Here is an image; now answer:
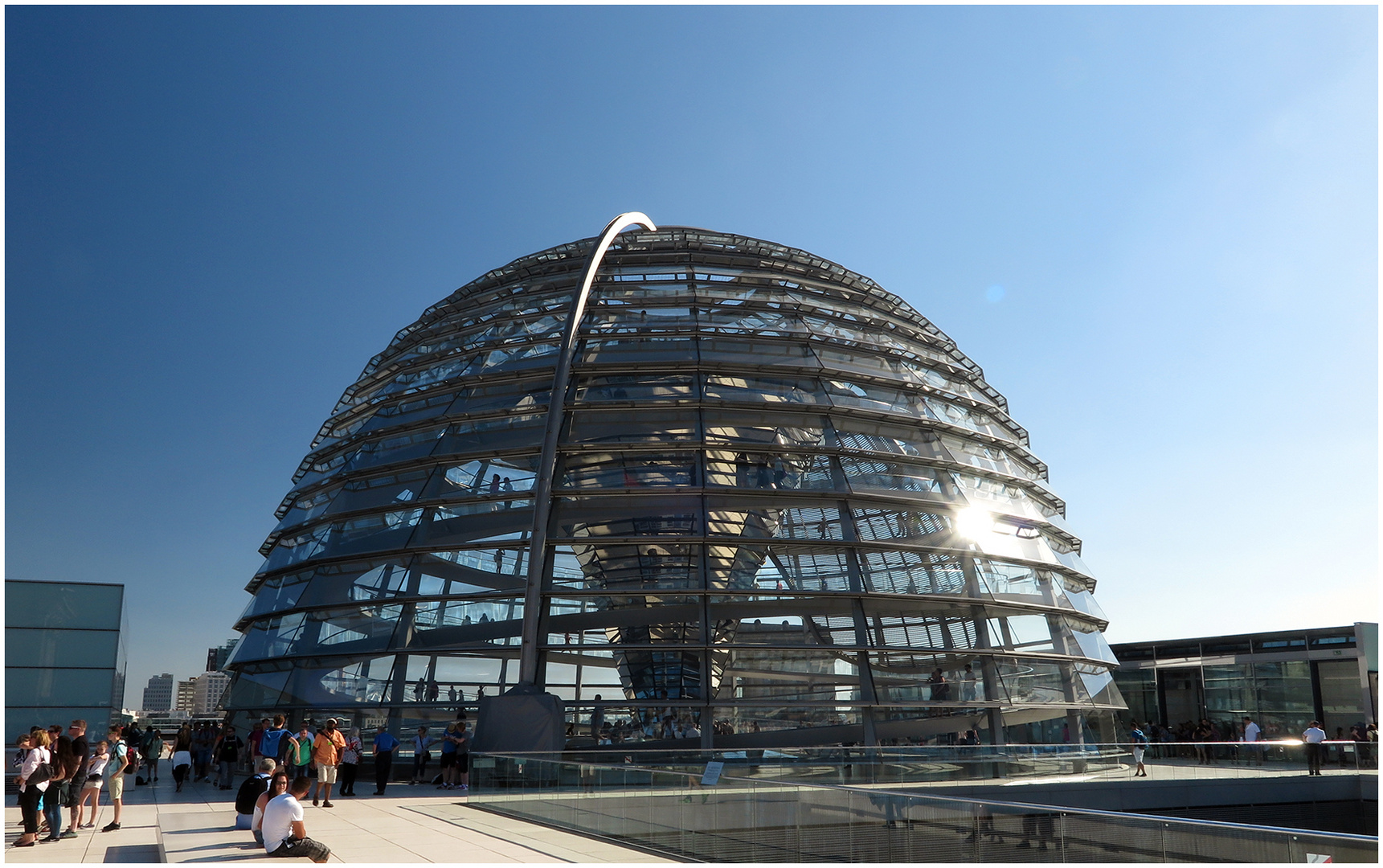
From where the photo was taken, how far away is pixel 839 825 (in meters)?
10.8

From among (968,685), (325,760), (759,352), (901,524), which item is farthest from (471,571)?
(968,685)

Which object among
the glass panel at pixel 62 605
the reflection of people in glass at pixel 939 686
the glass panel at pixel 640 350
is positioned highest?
the glass panel at pixel 640 350

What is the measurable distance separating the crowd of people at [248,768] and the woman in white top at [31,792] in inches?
0.5

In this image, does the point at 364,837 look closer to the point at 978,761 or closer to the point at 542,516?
the point at 542,516

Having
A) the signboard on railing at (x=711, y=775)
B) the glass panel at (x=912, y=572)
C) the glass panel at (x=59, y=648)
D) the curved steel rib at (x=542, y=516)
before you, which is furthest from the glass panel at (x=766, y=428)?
the glass panel at (x=59, y=648)

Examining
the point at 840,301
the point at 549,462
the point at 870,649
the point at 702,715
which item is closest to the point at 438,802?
the point at 702,715

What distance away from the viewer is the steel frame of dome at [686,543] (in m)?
21.2

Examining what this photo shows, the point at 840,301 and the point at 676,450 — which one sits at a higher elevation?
the point at 840,301

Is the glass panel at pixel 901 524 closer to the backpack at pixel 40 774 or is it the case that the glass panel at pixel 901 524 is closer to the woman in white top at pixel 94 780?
the woman in white top at pixel 94 780

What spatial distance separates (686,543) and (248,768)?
11.7 metres

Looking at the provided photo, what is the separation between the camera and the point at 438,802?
1731cm

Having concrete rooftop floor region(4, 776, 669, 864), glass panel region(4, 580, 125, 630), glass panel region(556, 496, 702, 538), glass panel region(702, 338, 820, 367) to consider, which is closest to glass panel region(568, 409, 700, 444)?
glass panel region(556, 496, 702, 538)

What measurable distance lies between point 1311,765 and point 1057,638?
6006 mm

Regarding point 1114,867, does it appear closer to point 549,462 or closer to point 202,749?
point 549,462
